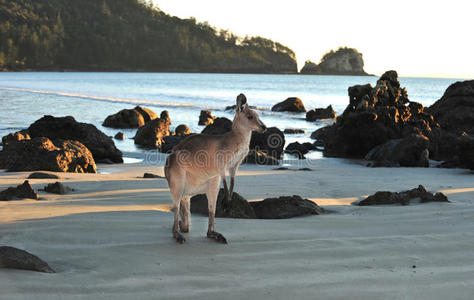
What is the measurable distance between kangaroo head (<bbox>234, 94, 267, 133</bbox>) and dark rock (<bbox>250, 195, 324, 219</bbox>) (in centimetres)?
221

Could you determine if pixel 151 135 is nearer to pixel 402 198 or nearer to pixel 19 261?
pixel 402 198

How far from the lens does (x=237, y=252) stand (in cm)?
437

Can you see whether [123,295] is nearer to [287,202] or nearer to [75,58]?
[287,202]

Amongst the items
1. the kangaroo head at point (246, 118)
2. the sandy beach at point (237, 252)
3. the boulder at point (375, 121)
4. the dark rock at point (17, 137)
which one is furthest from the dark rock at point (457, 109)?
the kangaroo head at point (246, 118)

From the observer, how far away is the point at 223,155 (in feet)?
13.6

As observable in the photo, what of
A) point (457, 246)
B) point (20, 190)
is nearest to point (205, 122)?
point (20, 190)

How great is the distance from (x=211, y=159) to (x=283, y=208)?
217 cm

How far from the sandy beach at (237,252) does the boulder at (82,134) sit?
592 centimetres

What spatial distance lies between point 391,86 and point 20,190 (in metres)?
14.4

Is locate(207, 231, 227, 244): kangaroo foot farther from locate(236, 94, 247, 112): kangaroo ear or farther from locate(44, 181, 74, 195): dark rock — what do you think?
locate(44, 181, 74, 195): dark rock

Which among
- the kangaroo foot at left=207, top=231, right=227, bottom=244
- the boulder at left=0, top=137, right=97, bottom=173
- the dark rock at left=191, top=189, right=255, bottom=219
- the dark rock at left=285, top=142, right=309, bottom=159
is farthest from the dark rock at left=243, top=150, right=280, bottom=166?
the kangaroo foot at left=207, top=231, right=227, bottom=244

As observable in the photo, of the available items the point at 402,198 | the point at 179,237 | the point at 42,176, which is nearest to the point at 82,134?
the point at 42,176

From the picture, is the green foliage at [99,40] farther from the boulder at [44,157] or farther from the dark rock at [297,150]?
the boulder at [44,157]

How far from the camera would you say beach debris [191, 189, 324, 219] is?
5887 millimetres
